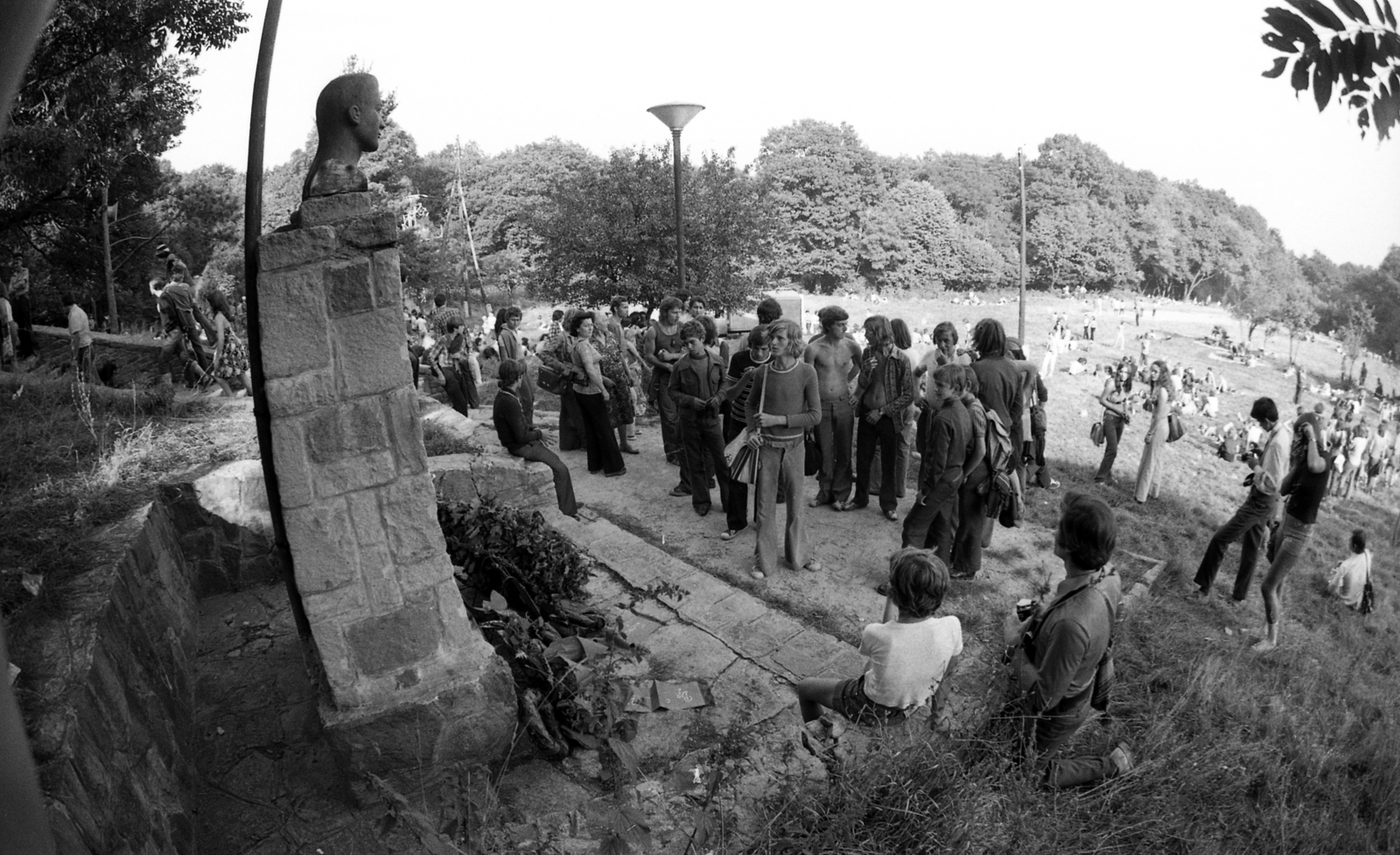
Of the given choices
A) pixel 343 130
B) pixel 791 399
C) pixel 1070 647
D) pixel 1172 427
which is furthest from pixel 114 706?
pixel 1172 427

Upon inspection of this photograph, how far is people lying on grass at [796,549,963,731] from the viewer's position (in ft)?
9.93

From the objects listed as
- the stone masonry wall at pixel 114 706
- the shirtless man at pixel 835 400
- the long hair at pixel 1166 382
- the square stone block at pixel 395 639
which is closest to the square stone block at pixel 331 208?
the square stone block at pixel 395 639

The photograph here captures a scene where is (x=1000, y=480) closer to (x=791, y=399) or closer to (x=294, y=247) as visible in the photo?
(x=791, y=399)

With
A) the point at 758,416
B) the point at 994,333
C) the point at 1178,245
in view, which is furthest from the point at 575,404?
the point at 1178,245

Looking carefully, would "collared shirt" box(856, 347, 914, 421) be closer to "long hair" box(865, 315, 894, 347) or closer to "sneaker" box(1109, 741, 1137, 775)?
"long hair" box(865, 315, 894, 347)

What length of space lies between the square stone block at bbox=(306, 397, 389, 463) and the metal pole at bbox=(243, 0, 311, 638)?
0.51 feet

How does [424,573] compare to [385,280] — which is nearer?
[385,280]

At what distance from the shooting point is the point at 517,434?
6047mm

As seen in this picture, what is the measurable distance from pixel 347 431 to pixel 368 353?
30cm

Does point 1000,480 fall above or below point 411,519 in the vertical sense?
below

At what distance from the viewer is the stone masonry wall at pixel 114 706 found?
91.0 inches

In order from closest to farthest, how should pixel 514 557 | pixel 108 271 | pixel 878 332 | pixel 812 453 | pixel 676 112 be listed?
1. pixel 514 557
2. pixel 878 332
3. pixel 812 453
4. pixel 676 112
5. pixel 108 271

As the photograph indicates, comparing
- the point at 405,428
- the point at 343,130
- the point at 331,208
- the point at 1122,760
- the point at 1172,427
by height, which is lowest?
the point at 1122,760

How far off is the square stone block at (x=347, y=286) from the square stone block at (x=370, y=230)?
0.22 ft
